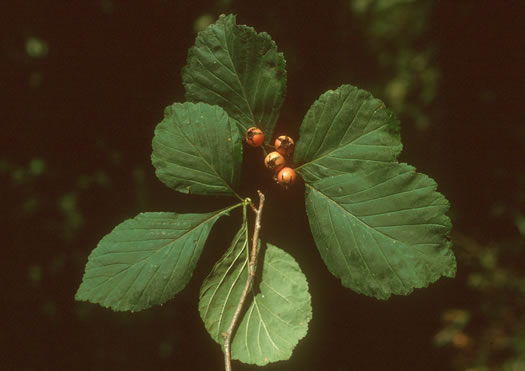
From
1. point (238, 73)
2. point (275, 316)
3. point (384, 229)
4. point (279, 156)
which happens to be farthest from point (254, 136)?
point (275, 316)

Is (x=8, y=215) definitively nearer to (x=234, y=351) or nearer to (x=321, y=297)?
(x=234, y=351)

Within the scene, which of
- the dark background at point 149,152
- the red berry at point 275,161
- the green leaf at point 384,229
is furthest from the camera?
the dark background at point 149,152

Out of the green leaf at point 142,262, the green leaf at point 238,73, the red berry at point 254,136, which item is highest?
the green leaf at point 238,73

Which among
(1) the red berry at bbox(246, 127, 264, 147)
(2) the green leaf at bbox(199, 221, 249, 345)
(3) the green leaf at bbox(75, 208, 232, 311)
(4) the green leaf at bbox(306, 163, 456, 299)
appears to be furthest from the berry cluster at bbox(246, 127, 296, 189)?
(3) the green leaf at bbox(75, 208, 232, 311)

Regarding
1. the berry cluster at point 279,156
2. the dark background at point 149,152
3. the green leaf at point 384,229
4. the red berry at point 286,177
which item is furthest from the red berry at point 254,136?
the dark background at point 149,152

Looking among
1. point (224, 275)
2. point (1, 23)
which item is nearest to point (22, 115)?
point (1, 23)

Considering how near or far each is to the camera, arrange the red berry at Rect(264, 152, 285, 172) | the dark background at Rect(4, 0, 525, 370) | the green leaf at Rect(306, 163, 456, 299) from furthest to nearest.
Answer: the dark background at Rect(4, 0, 525, 370), the red berry at Rect(264, 152, 285, 172), the green leaf at Rect(306, 163, 456, 299)

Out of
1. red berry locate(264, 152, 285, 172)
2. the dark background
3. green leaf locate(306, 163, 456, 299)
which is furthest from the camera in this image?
the dark background

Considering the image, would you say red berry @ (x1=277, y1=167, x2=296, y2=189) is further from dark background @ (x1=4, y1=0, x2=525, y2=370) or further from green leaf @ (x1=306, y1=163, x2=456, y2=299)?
dark background @ (x1=4, y1=0, x2=525, y2=370)

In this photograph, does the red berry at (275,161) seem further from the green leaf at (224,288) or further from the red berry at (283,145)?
the green leaf at (224,288)
